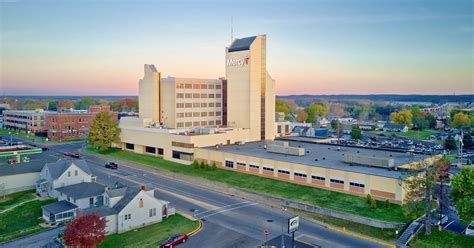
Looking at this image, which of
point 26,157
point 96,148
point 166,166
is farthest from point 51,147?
point 166,166

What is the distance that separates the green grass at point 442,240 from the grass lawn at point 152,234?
902 inches

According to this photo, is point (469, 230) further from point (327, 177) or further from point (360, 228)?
A: point (327, 177)

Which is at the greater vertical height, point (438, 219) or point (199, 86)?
point (199, 86)

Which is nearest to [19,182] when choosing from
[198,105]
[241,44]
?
[198,105]

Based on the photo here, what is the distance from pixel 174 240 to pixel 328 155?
37.4 m

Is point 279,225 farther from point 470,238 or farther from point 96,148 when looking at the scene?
point 96,148

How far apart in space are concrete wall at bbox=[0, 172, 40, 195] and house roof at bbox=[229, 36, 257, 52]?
4876 centimetres

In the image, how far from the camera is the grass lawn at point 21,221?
133ft

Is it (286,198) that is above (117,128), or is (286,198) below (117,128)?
below

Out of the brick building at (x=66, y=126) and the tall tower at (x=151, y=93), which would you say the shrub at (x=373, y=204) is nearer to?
the tall tower at (x=151, y=93)

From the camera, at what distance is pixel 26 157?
70500mm

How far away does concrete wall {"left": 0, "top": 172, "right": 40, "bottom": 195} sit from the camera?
55469 mm

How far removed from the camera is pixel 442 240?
37688 mm

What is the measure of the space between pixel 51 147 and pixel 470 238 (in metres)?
95.1
